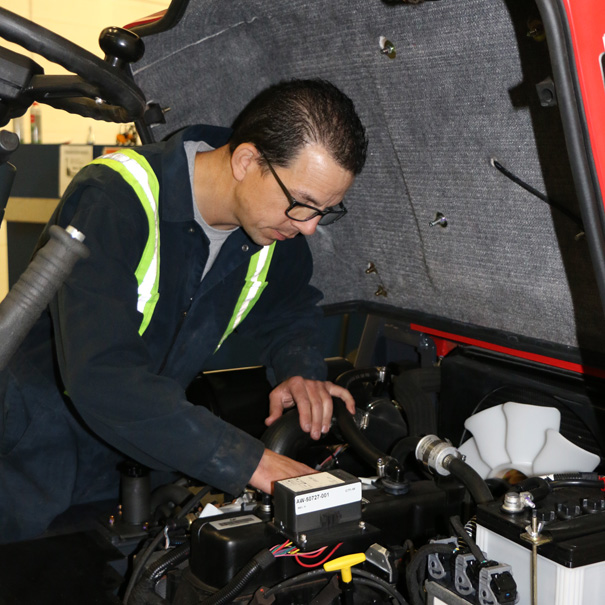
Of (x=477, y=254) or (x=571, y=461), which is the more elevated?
(x=477, y=254)

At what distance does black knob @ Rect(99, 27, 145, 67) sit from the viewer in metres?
1.00

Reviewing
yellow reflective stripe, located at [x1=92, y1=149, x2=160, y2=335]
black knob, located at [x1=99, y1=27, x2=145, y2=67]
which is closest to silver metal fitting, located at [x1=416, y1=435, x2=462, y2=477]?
yellow reflective stripe, located at [x1=92, y1=149, x2=160, y2=335]

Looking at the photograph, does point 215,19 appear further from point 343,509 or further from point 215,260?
point 343,509

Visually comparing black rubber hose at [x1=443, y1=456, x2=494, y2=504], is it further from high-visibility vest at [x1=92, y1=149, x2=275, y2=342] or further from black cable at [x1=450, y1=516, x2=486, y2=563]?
high-visibility vest at [x1=92, y1=149, x2=275, y2=342]

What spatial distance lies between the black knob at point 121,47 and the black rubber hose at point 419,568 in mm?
751

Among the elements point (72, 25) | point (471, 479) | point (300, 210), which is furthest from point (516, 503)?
point (72, 25)

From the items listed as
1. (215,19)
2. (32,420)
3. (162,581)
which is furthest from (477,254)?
(32,420)

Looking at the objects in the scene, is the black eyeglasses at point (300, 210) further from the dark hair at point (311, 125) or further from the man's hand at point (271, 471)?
the man's hand at point (271, 471)

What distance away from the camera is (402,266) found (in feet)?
5.35

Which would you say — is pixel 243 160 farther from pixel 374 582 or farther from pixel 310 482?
pixel 374 582

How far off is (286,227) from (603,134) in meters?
0.77

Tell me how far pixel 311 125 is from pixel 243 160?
172 millimetres

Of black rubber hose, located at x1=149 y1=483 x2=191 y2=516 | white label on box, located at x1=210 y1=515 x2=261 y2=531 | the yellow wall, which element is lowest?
black rubber hose, located at x1=149 y1=483 x2=191 y2=516

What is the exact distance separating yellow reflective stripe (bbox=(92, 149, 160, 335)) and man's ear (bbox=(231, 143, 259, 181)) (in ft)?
0.53
